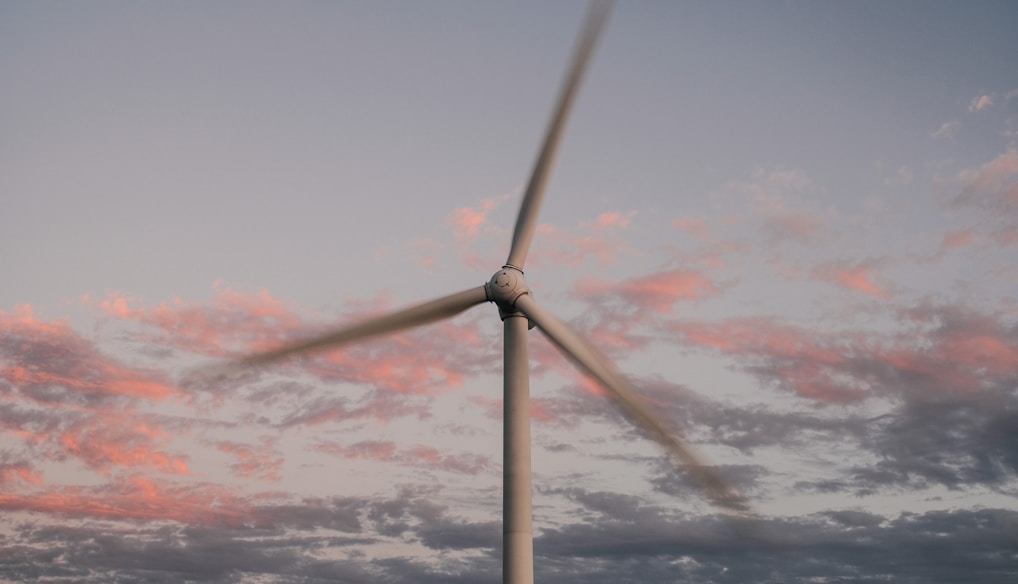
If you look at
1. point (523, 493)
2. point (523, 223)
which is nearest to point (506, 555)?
point (523, 493)

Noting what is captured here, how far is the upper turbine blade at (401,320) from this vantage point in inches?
1572

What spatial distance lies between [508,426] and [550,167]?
11134 mm

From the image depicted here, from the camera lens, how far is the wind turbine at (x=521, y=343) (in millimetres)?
35344

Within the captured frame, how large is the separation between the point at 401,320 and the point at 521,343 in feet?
18.0

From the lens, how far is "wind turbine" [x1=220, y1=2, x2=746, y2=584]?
3534 centimetres

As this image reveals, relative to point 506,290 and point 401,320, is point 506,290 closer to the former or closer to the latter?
point 506,290

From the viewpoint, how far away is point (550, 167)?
4053 centimetres

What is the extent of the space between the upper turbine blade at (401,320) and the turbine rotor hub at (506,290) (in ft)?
2.02

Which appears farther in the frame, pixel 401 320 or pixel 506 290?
pixel 401 320

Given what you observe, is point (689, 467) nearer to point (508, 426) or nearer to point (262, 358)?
point (508, 426)

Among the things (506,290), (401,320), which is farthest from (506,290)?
(401,320)

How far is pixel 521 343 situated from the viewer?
1518 inches

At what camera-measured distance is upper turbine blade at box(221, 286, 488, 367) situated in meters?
39.9

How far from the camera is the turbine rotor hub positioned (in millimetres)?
38906
